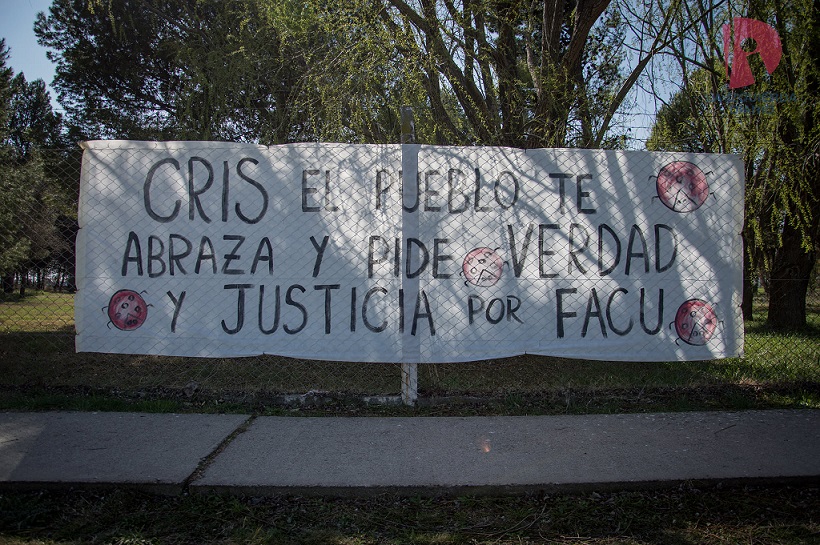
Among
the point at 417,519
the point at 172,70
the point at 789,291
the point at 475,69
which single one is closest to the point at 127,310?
the point at 417,519

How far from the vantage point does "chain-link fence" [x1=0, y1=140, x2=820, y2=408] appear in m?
4.21

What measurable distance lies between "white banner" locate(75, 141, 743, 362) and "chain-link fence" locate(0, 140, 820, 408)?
0.5 inches

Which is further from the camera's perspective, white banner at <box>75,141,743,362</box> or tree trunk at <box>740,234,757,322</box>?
tree trunk at <box>740,234,757,322</box>

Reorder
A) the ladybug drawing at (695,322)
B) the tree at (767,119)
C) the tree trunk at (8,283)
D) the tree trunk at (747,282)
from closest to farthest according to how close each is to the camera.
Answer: the ladybug drawing at (695,322) → the tree at (767,119) → the tree trunk at (747,282) → the tree trunk at (8,283)

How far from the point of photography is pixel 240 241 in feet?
13.8

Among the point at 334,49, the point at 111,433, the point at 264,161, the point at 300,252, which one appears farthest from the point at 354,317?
the point at 334,49

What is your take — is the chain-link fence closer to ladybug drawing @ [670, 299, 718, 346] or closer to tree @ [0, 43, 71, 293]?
ladybug drawing @ [670, 299, 718, 346]

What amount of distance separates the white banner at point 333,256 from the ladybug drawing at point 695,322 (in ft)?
1.77

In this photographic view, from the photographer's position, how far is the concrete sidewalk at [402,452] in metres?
2.97

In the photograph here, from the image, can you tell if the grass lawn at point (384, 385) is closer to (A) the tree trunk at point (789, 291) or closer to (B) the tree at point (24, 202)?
(B) the tree at point (24, 202)

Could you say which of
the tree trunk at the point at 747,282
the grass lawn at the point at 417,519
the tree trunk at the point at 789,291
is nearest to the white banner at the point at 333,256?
the grass lawn at the point at 417,519

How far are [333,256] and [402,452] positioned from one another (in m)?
1.53

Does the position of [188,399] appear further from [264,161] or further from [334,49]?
[334,49]

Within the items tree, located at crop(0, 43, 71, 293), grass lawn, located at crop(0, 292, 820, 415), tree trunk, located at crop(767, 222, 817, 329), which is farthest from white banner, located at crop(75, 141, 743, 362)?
tree trunk, located at crop(767, 222, 817, 329)
